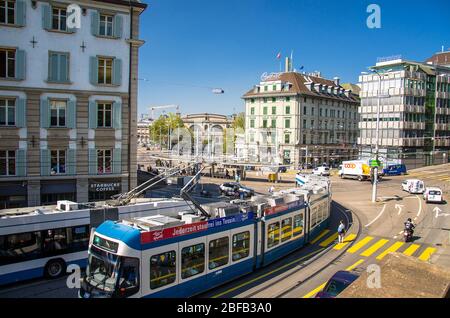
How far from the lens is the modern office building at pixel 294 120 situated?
236ft

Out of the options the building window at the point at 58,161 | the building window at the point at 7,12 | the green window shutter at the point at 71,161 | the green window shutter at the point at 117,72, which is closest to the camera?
the building window at the point at 7,12

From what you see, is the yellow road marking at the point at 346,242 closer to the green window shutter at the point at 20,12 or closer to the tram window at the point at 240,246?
the tram window at the point at 240,246

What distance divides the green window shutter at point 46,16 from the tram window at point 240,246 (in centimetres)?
1860

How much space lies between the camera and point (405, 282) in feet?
24.7

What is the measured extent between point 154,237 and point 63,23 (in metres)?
19.1

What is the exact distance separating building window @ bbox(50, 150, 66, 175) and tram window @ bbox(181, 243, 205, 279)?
1572cm

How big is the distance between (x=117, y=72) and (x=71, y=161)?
6847 mm

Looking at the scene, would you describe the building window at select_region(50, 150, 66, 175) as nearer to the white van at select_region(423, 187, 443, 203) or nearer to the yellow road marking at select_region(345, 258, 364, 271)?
the yellow road marking at select_region(345, 258, 364, 271)

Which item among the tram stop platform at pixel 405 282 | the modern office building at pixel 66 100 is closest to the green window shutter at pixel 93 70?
the modern office building at pixel 66 100

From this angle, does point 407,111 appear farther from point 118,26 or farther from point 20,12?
point 20,12

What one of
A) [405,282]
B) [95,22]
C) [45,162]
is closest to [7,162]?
[45,162]

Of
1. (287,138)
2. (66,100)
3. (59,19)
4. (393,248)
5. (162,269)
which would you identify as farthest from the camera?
(287,138)

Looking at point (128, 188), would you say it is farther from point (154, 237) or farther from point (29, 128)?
point (154, 237)
